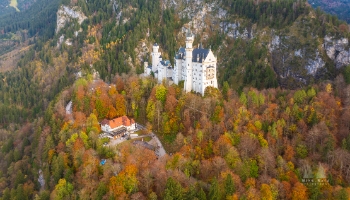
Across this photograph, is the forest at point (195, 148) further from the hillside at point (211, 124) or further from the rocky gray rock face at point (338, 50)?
the rocky gray rock face at point (338, 50)

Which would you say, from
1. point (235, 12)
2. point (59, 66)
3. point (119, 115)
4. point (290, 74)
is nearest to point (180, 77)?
point (119, 115)

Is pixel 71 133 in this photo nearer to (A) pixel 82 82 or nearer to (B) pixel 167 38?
(A) pixel 82 82

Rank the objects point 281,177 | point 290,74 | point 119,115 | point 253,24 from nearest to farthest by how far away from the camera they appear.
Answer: point 281,177
point 119,115
point 290,74
point 253,24

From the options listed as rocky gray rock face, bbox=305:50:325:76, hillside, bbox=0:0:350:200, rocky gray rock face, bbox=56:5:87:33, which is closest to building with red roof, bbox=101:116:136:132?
hillside, bbox=0:0:350:200

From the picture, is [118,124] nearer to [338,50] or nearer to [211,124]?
[211,124]

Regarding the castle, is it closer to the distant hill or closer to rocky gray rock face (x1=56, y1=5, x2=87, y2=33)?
rocky gray rock face (x1=56, y1=5, x2=87, y2=33)
